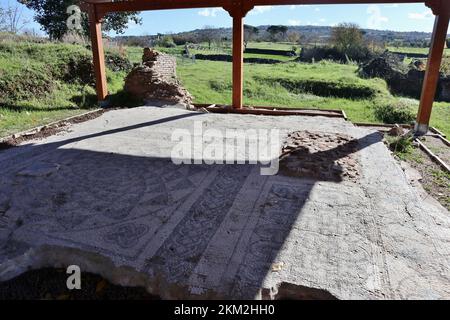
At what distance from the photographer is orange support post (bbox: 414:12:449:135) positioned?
6234 millimetres

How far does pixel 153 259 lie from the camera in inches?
107

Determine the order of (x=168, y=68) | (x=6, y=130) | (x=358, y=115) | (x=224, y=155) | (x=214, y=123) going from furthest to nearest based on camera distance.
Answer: (x=358, y=115), (x=168, y=68), (x=214, y=123), (x=6, y=130), (x=224, y=155)

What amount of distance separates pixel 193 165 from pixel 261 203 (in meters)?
1.46

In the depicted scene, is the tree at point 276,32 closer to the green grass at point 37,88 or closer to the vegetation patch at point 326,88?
the vegetation patch at point 326,88

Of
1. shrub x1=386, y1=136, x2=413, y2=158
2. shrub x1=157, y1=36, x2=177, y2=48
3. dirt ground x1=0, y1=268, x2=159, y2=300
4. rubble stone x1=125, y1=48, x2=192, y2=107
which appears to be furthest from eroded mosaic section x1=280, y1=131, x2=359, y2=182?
shrub x1=157, y1=36, x2=177, y2=48

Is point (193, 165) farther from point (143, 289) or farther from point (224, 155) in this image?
point (143, 289)

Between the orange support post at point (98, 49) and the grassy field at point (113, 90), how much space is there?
406mm

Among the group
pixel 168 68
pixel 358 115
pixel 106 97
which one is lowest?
pixel 358 115

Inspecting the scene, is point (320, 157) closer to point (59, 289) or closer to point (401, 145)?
point (401, 145)

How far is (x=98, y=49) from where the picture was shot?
8.77 metres

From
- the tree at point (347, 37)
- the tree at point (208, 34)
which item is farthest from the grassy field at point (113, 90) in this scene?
the tree at point (208, 34)

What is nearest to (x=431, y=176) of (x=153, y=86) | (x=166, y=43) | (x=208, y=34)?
(x=153, y=86)

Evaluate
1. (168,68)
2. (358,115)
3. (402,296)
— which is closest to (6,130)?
(168,68)

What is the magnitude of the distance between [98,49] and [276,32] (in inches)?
2102
